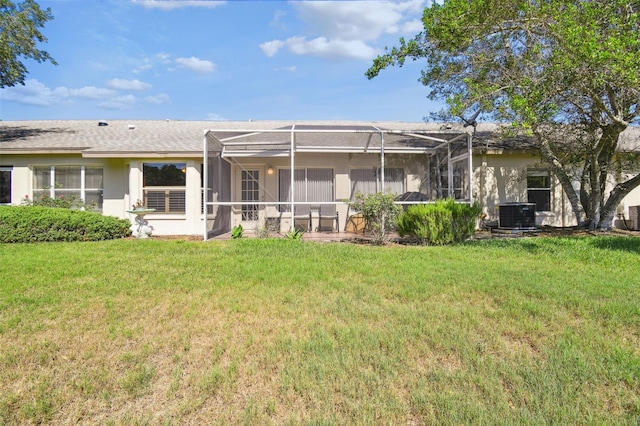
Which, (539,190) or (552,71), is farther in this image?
(539,190)

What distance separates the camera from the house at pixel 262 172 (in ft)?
38.9

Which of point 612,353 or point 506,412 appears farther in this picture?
point 612,353

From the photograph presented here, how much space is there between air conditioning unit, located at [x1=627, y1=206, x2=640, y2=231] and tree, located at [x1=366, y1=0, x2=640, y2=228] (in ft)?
4.12

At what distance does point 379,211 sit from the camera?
938 cm

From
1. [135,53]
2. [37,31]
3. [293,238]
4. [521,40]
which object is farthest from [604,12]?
[37,31]

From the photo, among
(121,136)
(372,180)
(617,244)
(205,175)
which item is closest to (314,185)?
(372,180)

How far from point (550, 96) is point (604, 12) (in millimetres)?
1806

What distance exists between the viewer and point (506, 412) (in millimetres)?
2592

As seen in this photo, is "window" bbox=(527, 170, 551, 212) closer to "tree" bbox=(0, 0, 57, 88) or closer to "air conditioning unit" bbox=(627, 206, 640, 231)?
"air conditioning unit" bbox=(627, 206, 640, 231)

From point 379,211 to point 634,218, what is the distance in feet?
32.1

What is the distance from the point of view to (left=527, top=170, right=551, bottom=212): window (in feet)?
44.2

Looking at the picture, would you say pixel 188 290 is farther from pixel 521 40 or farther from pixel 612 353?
pixel 521 40

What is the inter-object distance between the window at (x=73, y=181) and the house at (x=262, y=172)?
0.03 m

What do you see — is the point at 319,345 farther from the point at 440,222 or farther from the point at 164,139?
the point at 164,139
